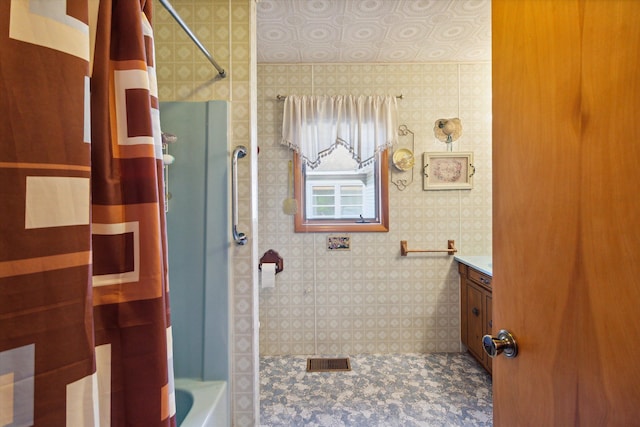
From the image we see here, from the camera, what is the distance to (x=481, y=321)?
6.84 feet

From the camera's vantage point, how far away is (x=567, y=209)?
0.54m

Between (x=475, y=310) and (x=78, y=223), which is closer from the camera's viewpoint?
(x=78, y=223)

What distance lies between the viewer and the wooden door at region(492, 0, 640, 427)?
17.2 inches

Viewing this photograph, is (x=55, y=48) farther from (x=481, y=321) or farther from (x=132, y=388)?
(x=481, y=321)

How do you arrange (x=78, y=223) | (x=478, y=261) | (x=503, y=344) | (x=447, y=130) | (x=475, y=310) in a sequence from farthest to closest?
1. (x=447, y=130)
2. (x=478, y=261)
3. (x=475, y=310)
4. (x=503, y=344)
5. (x=78, y=223)

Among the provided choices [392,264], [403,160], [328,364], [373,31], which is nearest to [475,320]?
[392,264]

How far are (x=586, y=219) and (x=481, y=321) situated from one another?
6.30 feet

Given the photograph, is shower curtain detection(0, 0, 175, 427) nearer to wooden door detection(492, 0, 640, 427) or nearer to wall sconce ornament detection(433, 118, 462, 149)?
wooden door detection(492, 0, 640, 427)

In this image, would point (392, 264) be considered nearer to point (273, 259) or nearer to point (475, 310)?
point (475, 310)

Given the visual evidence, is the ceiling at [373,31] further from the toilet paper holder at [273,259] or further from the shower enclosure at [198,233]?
the toilet paper holder at [273,259]

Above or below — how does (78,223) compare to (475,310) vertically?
above

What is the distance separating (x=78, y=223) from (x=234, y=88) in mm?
1182

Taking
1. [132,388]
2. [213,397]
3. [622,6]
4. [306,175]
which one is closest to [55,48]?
[132,388]

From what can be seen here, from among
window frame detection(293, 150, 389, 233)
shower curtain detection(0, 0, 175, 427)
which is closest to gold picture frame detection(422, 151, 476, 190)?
window frame detection(293, 150, 389, 233)
